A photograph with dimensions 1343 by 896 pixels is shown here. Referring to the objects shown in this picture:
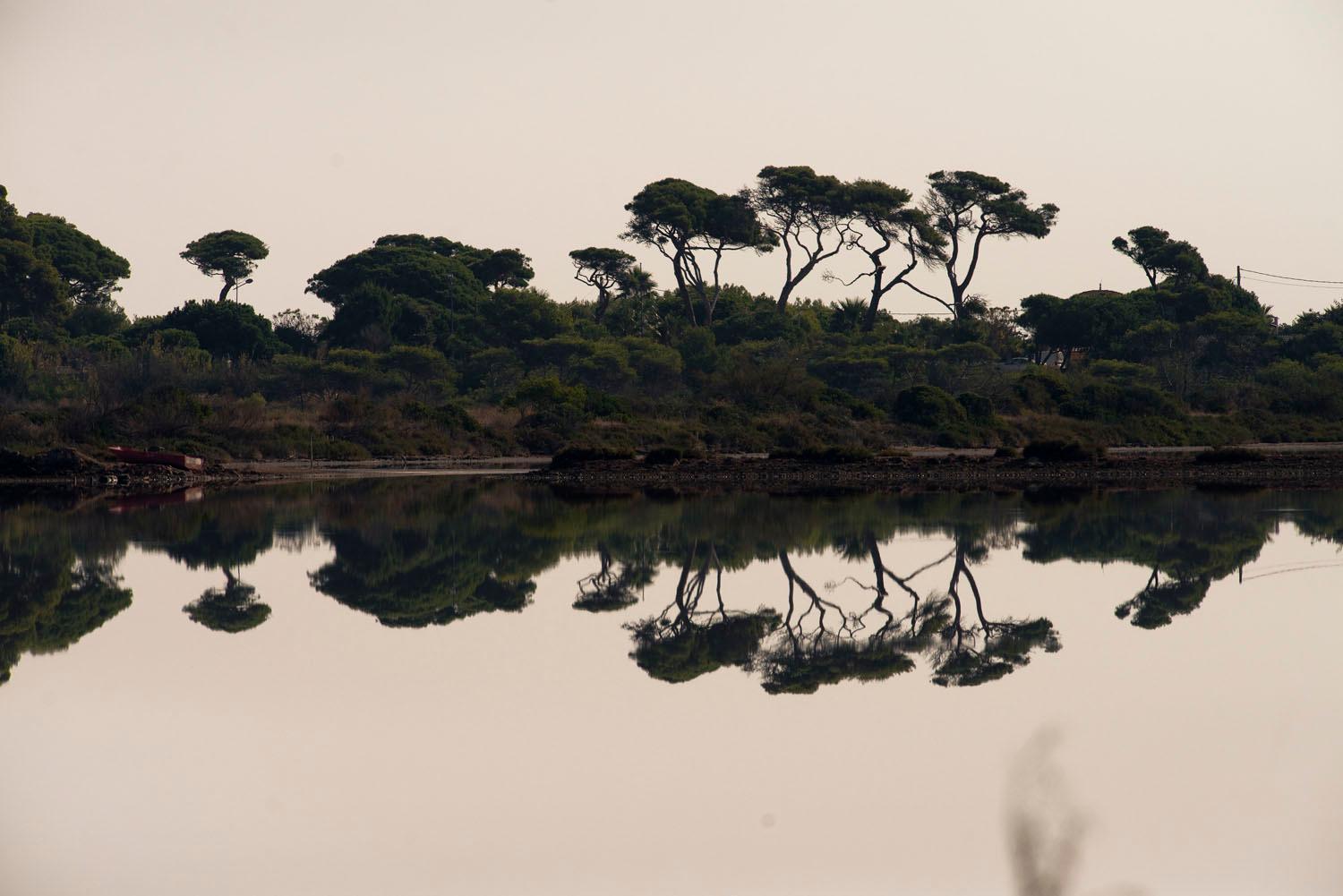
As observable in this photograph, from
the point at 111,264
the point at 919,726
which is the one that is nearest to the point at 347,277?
the point at 111,264

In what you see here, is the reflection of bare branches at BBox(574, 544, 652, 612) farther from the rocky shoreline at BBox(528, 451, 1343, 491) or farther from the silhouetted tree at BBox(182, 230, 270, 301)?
the silhouetted tree at BBox(182, 230, 270, 301)

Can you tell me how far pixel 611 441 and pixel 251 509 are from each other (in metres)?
21.2

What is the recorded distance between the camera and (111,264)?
93188 millimetres

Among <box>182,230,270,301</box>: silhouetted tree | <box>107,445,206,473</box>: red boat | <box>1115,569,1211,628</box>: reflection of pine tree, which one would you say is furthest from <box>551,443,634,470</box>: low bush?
<box>182,230,270,301</box>: silhouetted tree

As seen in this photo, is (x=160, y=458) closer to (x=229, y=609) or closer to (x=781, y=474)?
(x=781, y=474)

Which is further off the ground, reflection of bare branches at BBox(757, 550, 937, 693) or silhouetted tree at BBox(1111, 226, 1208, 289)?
silhouetted tree at BBox(1111, 226, 1208, 289)

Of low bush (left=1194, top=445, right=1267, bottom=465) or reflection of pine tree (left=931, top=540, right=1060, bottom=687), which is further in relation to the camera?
low bush (left=1194, top=445, right=1267, bottom=465)

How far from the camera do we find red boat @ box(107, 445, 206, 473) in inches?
1458

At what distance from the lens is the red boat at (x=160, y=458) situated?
121ft

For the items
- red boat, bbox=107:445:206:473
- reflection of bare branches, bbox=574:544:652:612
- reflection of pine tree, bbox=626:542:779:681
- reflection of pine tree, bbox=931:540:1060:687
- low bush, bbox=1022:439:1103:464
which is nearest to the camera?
reflection of pine tree, bbox=931:540:1060:687

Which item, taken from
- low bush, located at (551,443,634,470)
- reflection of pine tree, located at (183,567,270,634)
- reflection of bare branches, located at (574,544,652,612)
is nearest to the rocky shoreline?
low bush, located at (551,443,634,470)

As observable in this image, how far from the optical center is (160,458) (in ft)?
121

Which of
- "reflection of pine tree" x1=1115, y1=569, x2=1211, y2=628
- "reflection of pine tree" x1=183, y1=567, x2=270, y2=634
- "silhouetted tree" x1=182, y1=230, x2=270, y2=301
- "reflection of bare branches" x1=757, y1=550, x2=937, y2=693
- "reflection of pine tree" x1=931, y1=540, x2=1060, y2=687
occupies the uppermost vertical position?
"silhouetted tree" x1=182, y1=230, x2=270, y2=301

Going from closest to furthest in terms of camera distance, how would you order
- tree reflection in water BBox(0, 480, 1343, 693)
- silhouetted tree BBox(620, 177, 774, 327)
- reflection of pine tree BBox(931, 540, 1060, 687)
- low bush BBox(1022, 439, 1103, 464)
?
reflection of pine tree BBox(931, 540, 1060, 687), tree reflection in water BBox(0, 480, 1343, 693), low bush BBox(1022, 439, 1103, 464), silhouetted tree BBox(620, 177, 774, 327)
